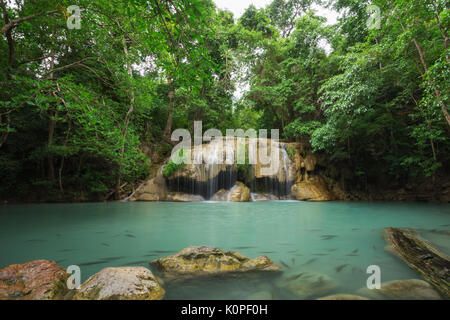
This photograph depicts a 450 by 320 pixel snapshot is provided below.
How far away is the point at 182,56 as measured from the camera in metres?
2.32

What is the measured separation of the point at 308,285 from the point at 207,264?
3.27 ft

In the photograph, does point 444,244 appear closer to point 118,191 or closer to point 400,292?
point 400,292

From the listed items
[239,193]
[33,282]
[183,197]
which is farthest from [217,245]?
[183,197]

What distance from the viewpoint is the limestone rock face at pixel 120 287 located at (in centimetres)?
145

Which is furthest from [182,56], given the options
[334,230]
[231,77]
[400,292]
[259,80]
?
[231,77]

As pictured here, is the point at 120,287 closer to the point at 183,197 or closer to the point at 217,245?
the point at 217,245

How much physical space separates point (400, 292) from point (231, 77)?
620 inches

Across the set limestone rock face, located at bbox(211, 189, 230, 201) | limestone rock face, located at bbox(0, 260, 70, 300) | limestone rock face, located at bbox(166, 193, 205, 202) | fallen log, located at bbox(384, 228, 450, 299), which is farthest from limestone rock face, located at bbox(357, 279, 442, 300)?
limestone rock face, located at bbox(166, 193, 205, 202)

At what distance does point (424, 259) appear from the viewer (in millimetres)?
2152

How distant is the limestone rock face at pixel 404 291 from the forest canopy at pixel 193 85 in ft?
A: 8.34

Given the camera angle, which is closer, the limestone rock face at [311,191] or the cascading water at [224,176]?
the limestone rock face at [311,191]

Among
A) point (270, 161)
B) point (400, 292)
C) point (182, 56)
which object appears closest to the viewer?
point (400, 292)

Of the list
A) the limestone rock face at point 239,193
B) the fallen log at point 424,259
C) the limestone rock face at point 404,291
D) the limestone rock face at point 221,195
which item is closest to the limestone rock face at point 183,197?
the limestone rock face at point 221,195

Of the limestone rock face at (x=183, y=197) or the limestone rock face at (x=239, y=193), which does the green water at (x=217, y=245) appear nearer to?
the limestone rock face at (x=239, y=193)
